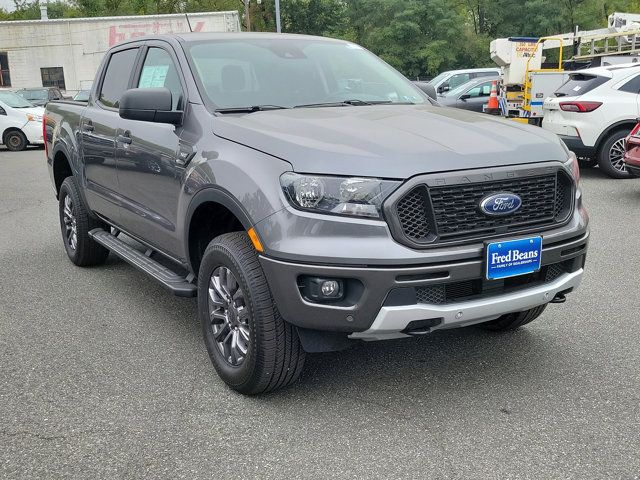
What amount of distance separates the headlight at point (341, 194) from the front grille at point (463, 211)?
10 centimetres

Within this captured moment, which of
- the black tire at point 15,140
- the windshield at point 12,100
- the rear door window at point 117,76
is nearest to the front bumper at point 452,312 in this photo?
the rear door window at point 117,76

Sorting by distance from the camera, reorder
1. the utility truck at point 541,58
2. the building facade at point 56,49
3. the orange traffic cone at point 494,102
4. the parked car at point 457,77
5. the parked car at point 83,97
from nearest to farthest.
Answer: the parked car at point 83,97
the utility truck at point 541,58
the orange traffic cone at point 494,102
the parked car at point 457,77
the building facade at point 56,49

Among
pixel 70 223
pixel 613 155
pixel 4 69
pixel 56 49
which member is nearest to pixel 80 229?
pixel 70 223

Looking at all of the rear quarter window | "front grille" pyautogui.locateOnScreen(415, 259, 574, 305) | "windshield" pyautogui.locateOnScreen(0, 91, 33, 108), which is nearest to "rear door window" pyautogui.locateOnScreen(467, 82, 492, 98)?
the rear quarter window

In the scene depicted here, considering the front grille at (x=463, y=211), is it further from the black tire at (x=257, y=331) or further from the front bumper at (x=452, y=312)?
the black tire at (x=257, y=331)

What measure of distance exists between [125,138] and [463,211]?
2.51 metres

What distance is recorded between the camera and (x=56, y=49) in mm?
35000

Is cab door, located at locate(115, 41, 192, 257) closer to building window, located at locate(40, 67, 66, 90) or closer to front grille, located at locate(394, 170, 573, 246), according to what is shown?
front grille, located at locate(394, 170, 573, 246)

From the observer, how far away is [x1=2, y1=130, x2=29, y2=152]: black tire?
18.3 meters

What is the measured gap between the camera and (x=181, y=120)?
156 inches

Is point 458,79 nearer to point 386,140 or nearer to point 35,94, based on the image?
point 35,94

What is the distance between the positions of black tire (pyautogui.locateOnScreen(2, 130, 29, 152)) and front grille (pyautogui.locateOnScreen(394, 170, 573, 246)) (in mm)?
17585

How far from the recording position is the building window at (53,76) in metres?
35.4

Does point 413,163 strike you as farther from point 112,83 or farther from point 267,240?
point 112,83
